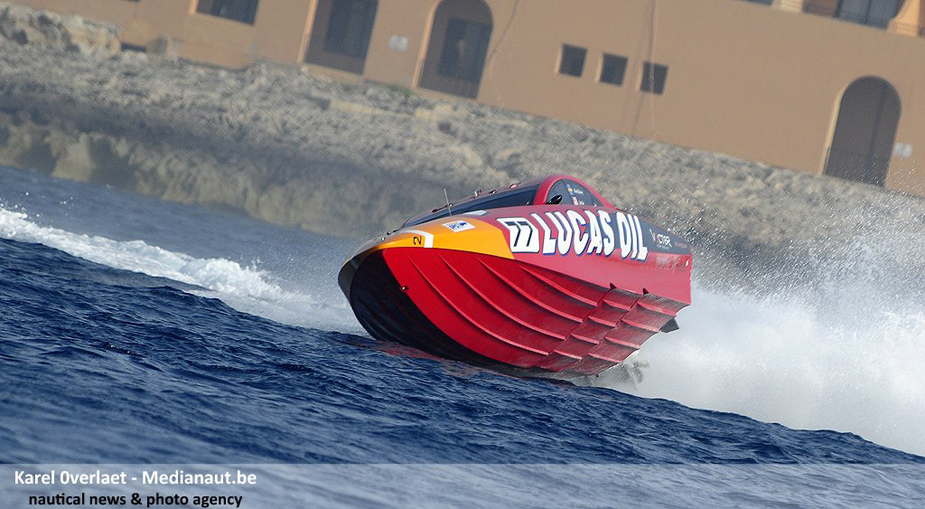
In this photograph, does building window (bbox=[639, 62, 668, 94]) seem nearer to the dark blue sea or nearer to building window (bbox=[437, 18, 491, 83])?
building window (bbox=[437, 18, 491, 83])

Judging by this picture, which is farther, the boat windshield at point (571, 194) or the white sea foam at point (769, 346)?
the white sea foam at point (769, 346)

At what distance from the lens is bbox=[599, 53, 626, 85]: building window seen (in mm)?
33969

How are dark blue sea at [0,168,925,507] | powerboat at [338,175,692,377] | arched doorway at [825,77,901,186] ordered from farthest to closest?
arched doorway at [825,77,901,186]
powerboat at [338,175,692,377]
dark blue sea at [0,168,925,507]

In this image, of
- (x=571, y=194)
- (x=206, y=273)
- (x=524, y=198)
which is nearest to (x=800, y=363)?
(x=571, y=194)

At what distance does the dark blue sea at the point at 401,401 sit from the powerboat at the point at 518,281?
0.35 m

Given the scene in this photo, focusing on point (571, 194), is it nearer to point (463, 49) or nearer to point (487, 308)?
point (487, 308)

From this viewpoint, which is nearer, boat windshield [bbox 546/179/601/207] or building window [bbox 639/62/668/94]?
boat windshield [bbox 546/179/601/207]

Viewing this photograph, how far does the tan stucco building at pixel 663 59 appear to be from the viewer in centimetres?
3222

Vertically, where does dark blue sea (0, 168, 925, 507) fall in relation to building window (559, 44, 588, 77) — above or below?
below

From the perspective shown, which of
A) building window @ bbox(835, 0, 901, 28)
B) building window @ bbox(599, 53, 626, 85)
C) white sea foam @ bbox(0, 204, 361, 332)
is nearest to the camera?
white sea foam @ bbox(0, 204, 361, 332)

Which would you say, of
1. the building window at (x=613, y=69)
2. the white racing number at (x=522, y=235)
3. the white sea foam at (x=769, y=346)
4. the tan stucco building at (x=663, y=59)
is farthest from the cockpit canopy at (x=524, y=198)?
the building window at (x=613, y=69)

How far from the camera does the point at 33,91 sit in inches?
1287

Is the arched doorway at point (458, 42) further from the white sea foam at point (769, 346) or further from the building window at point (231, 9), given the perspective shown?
the white sea foam at point (769, 346)

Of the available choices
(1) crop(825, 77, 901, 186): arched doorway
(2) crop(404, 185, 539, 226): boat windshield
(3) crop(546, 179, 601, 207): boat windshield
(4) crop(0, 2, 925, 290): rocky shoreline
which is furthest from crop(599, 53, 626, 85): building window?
(2) crop(404, 185, 539, 226): boat windshield
